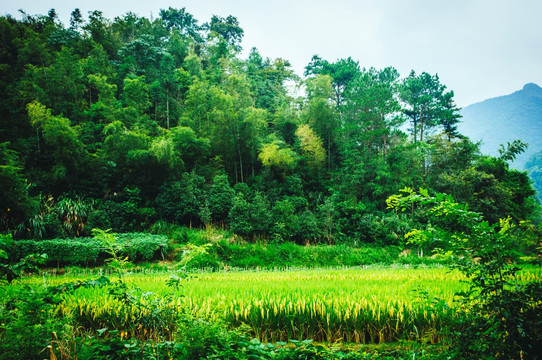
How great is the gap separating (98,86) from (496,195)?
1466 inches

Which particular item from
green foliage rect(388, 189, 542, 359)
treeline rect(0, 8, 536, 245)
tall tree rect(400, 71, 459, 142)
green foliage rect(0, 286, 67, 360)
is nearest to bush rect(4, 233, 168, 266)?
treeline rect(0, 8, 536, 245)

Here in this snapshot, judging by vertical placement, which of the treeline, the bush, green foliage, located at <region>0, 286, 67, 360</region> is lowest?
the bush

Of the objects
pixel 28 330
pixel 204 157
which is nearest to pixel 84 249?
pixel 204 157

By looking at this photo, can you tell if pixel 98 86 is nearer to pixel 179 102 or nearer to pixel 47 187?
pixel 179 102

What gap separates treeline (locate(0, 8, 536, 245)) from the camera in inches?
730

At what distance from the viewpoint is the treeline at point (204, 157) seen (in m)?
18.5

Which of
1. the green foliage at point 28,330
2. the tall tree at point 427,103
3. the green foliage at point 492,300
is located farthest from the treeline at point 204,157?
the green foliage at point 492,300

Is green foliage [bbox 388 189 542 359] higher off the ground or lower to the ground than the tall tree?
lower

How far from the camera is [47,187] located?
18438 millimetres

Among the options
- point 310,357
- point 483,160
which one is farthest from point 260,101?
point 310,357

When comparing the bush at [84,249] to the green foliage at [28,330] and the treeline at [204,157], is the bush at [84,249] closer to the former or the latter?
the treeline at [204,157]

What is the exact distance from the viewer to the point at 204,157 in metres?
22.5

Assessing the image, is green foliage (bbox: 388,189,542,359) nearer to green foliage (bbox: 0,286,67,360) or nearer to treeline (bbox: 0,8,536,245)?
green foliage (bbox: 0,286,67,360)

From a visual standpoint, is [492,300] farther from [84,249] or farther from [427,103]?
[427,103]
